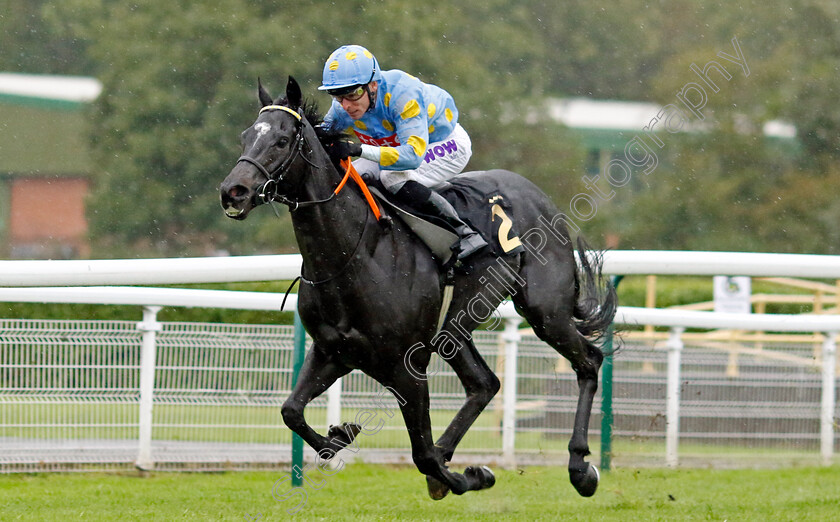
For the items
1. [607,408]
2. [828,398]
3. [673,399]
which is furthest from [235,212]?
[828,398]

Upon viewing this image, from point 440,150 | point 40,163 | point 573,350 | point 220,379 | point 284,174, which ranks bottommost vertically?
point 220,379

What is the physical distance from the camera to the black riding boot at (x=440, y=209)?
16.3 feet

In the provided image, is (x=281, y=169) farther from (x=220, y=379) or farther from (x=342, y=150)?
(x=220, y=379)

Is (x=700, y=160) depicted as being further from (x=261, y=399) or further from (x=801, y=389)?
(x=261, y=399)

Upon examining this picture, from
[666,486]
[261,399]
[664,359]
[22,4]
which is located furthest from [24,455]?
[22,4]

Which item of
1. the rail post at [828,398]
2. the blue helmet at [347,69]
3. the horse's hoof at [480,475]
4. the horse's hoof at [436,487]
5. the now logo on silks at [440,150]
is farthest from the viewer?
the rail post at [828,398]

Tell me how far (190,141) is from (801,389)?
507 inches

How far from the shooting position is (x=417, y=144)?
468 cm

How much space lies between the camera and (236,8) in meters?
20.0

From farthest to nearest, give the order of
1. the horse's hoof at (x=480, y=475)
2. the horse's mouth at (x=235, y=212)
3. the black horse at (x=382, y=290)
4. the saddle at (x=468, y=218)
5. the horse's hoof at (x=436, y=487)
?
the horse's hoof at (x=480, y=475) < the horse's hoof at (x=436, y=487) < the saddle at (x=468, y=218) < the black horse at (x=382, y=290) < the horse's mouth at (x=235, y=212)

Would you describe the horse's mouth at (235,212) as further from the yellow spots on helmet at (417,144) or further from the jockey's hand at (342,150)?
the yellow spots on helmet at (417,144)

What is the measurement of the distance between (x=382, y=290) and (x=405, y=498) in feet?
6.26

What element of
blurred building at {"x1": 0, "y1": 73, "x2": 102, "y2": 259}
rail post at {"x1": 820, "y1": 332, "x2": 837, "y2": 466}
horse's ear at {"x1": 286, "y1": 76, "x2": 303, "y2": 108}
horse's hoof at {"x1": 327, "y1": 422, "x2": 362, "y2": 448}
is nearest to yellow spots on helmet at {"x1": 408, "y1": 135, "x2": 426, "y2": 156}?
horse's ear at {"x1": 286, "y1": 76, "x2": 303, "y2": 108}

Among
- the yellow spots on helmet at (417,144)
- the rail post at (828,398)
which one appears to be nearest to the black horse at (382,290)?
the yellow spots on helmet at (417,144)
